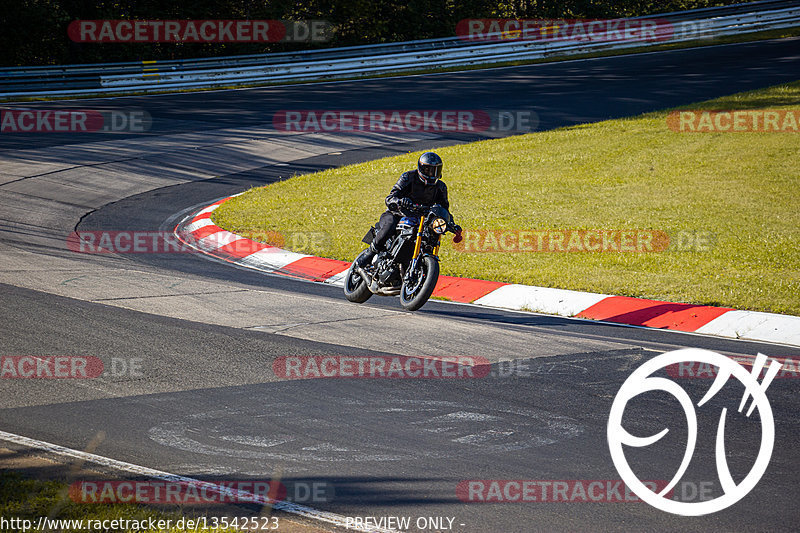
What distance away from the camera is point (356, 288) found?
10.9 meters

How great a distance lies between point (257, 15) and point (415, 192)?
105 feet

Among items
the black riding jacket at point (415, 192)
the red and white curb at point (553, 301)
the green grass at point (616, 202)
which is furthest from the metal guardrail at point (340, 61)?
the black riding jacket at point (415, 192)

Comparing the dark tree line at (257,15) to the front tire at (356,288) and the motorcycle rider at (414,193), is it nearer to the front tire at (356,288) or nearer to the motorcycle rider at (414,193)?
the front tire at (356,288)

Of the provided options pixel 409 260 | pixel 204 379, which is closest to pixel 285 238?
pixel 409 260

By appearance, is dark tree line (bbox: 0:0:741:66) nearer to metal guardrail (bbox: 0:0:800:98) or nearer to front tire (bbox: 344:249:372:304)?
metal guardrail (bbox: 0:0:800:98)

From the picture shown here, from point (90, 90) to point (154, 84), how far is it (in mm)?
2361

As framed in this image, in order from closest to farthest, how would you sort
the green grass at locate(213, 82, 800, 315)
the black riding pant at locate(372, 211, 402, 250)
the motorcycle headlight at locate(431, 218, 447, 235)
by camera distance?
the motorcycle headlight at locate(431, 218, 447, 235) → the black riding pant at locate(372, 211, 402, 250) → the green grass at locate(213, 82, 800, 315)

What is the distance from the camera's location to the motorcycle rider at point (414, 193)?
33.3ft

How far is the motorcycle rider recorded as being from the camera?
1015 centimetres

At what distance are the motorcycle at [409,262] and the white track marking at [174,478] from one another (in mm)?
5060

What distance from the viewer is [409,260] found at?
10.4m

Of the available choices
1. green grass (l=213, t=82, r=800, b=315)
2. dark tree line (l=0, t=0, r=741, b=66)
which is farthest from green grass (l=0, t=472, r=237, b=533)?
dark tree line (l=0, t=0, r=741, b=66)

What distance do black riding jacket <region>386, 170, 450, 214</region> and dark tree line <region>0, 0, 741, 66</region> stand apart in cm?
3043

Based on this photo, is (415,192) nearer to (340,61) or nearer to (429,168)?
(429,168)
